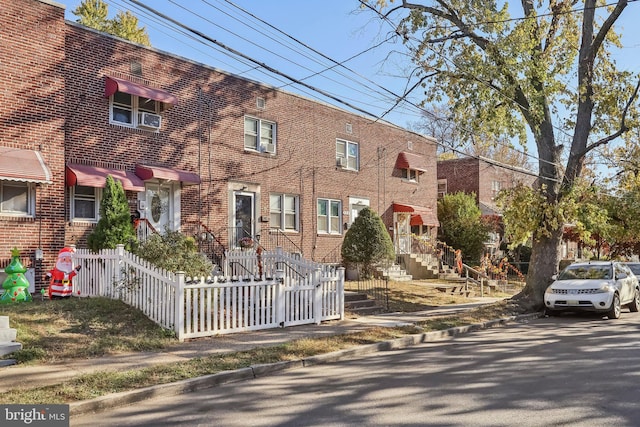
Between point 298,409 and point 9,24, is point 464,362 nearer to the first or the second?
point 298,409

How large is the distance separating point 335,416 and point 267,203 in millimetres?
14216

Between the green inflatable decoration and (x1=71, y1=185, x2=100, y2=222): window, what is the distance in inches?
99.4

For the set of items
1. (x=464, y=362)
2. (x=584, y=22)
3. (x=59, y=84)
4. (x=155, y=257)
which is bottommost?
(x=464, y=362)

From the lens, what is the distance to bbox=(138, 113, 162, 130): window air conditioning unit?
15647 millimetres

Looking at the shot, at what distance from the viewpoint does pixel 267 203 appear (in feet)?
64.5

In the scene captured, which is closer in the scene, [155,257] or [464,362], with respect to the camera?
[464,362]

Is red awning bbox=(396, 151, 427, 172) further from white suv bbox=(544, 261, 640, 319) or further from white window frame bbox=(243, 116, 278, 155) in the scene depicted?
white suv bbox=(544, 261, 640, 319)

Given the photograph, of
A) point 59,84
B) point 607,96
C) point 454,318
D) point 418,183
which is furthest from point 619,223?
point 59,84

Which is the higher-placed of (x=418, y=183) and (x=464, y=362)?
(x=418, y=183)

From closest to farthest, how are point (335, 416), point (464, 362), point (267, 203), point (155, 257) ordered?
point (335, 416) < point (464, 362) < point (155, 257) < point (267, 203)

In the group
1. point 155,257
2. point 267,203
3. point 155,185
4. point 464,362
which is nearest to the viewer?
point 464,362

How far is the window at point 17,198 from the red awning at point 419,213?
1631 cm

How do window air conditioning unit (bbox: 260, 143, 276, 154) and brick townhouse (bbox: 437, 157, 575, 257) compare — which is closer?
window air conditioning unit (bbox: 260, 143, 276, 154)

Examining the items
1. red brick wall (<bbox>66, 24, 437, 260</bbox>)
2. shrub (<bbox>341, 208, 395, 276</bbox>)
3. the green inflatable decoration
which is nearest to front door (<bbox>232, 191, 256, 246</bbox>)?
red brick wall (<bbox>66, 24, 437, 260</bbox>)
